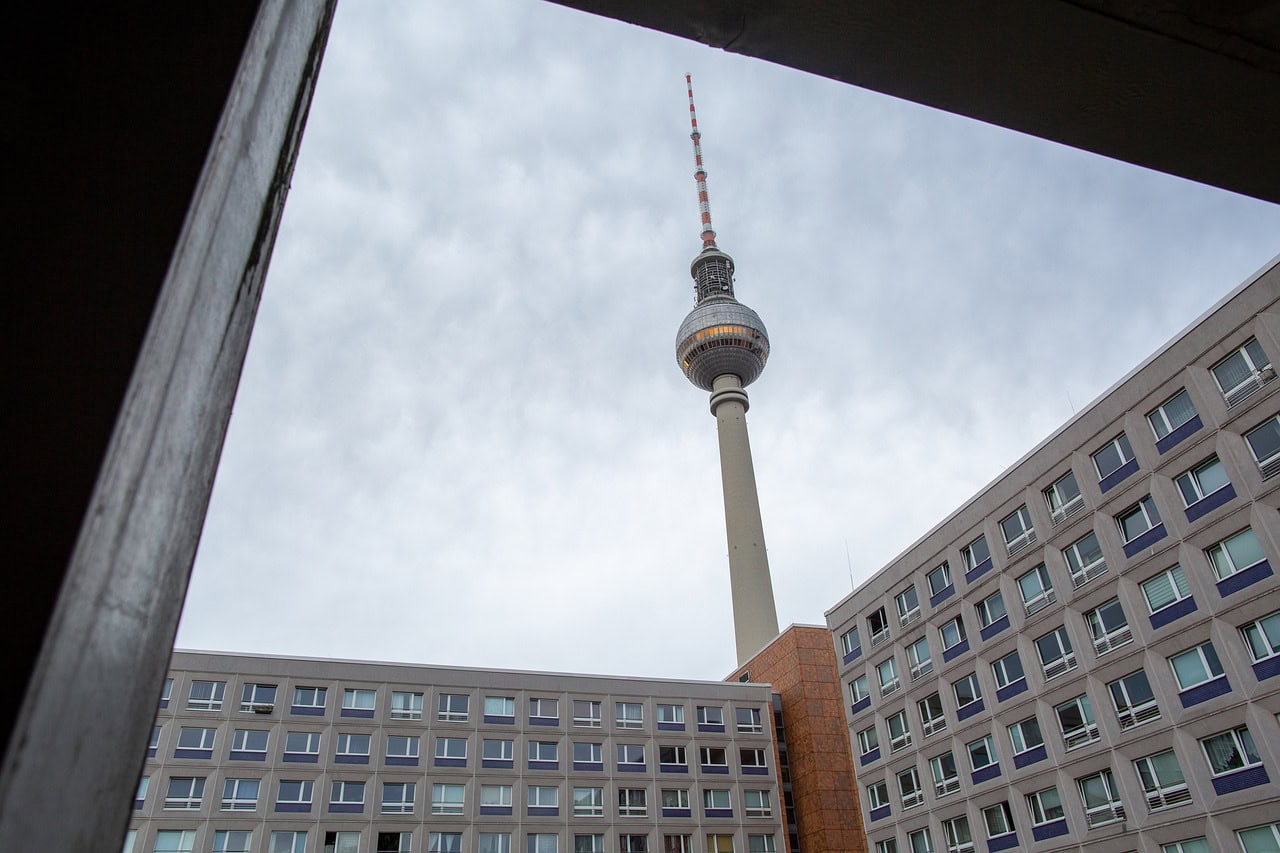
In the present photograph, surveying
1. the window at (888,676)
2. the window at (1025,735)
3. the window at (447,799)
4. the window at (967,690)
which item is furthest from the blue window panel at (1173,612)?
the window at (447,799)

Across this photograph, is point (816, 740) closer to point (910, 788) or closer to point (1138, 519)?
point (910, 788)

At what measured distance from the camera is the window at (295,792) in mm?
40625

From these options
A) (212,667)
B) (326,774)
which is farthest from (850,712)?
(212,667)

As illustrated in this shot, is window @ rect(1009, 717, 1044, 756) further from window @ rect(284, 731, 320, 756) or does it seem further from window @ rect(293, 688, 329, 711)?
window @ rect(293, 688, 329, 711)

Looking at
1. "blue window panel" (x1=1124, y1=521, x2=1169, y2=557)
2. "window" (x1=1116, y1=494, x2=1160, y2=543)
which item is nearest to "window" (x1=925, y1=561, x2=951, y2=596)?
"window" (x1=1116, y1=494, x2=1160, y2=543)

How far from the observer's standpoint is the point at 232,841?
39.2m

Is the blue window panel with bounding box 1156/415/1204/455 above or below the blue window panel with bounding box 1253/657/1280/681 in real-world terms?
above

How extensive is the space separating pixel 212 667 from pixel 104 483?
47174mm

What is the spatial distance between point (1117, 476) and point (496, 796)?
30.9 m

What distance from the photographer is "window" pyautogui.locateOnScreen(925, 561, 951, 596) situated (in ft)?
114

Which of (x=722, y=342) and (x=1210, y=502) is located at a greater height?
(x=722, y=342)

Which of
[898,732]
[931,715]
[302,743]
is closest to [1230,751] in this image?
[931,715]

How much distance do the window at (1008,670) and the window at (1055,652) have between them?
805mm

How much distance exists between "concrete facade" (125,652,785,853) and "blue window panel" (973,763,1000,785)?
17857mm
